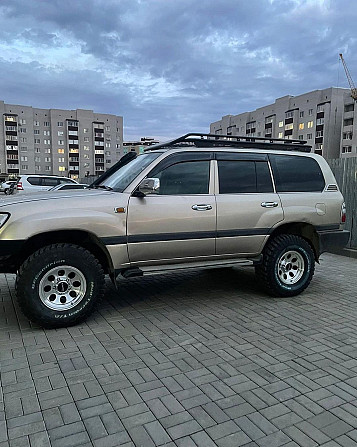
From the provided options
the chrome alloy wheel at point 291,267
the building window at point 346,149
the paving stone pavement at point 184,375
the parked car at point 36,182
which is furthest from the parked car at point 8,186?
the building window at point 346,149

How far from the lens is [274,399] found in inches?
109

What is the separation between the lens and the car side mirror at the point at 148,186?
4.12 metres

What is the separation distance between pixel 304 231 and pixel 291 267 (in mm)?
582

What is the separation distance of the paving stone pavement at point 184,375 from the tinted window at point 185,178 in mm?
1537

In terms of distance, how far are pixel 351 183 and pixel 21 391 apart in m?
7.95

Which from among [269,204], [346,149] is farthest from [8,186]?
[346,149]

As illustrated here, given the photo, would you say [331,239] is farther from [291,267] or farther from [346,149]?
[346,149]

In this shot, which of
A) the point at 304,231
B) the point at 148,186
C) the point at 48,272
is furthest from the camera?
the point at 304,231

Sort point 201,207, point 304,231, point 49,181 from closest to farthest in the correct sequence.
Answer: point 201,207 < point 304,231 < point 49,181

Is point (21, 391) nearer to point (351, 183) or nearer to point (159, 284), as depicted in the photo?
point (159, 284)

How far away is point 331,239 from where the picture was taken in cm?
545

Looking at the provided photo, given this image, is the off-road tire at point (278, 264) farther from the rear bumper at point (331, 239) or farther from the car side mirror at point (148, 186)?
the car side mirror at point (148, 186)

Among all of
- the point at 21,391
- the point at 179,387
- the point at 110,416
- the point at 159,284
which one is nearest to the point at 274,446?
the point at 179,387

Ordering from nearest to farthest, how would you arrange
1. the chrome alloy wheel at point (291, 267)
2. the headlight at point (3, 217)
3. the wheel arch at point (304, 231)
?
1. the headlight at point (3, 217)
2. the chrome alloy wheel at point (291, 267)
3. the wheel arch at point (304, 231)
